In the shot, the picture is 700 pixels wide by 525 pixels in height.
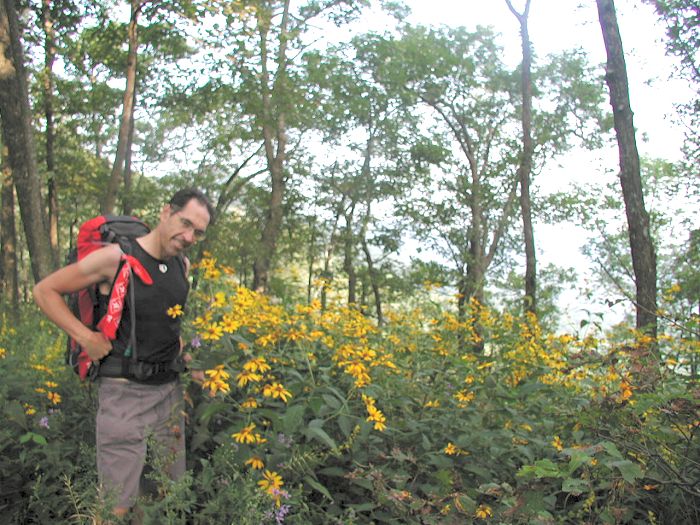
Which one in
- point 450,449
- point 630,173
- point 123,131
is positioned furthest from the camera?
point 123,131

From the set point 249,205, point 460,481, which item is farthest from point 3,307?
point 249,205

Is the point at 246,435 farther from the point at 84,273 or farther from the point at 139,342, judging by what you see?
the point at 84,273

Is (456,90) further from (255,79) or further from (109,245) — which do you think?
(109,245)

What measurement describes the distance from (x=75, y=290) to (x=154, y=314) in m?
0.32

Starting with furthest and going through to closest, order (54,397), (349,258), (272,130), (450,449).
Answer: (349,258) → (272,130) → (54,397) → (450,449)

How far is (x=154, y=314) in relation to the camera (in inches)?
109

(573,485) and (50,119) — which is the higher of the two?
(50,119)

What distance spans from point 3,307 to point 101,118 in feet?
30.7

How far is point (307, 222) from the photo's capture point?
1041 inches

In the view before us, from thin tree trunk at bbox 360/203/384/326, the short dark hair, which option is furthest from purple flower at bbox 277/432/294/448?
thin tree trunk at bbox 360/203/384/326

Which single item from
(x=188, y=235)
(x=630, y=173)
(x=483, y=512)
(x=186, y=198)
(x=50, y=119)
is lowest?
(x=483, y=512)

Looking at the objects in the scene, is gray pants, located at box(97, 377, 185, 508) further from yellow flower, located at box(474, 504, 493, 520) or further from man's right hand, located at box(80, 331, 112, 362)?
yellow flower, located at box(474, 504, 493, 520)

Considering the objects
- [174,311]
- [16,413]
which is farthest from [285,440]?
[16,413]

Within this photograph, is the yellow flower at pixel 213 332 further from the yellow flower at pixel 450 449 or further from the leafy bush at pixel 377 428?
the yellow flower at pixel 450 449
